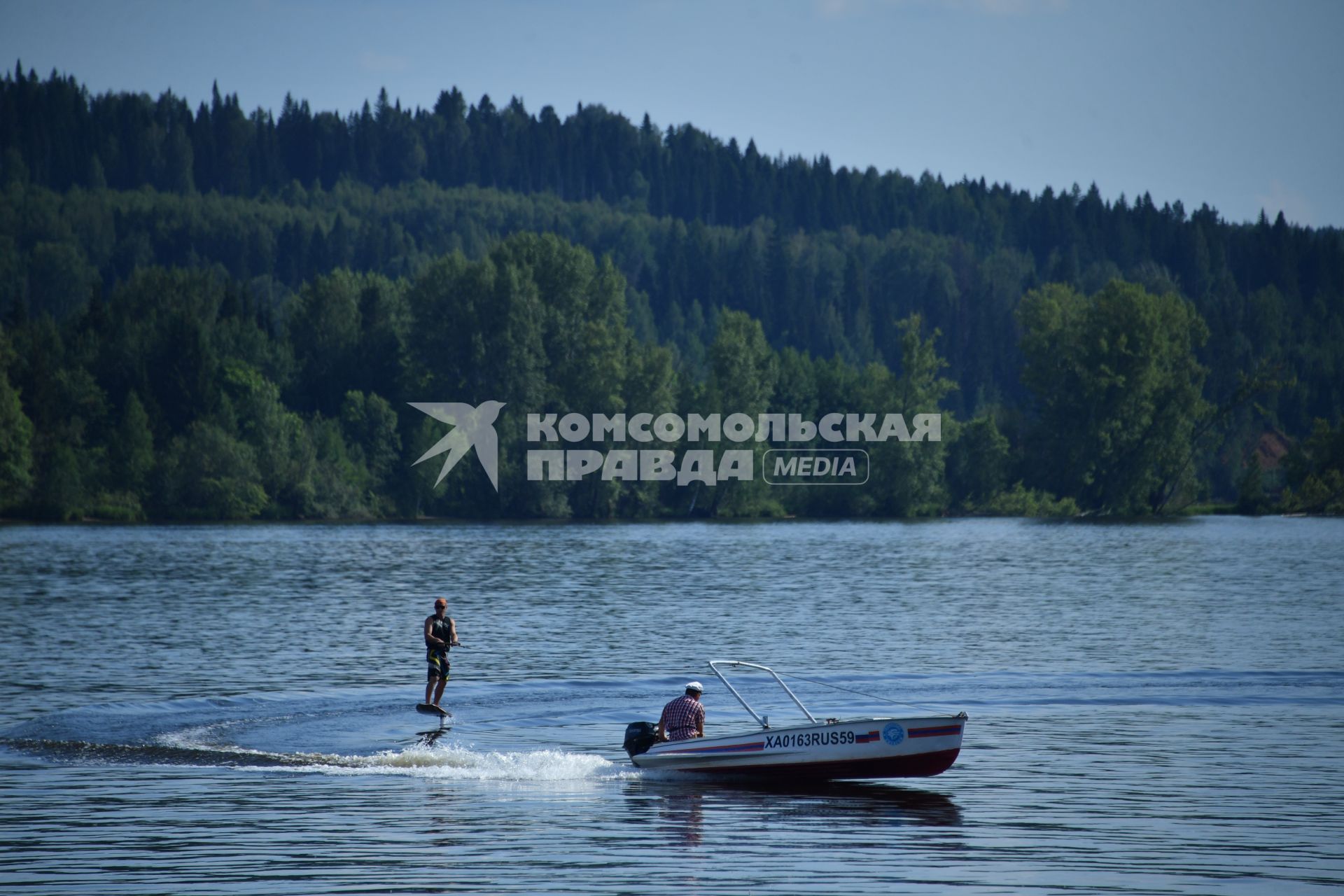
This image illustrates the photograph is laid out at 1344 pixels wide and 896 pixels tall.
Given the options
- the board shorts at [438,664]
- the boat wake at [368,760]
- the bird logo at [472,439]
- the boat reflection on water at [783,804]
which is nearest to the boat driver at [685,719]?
the boat reflection on water at [783,804]

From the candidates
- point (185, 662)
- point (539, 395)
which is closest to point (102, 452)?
point (539, 395)

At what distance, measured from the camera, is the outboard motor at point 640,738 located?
25500 millimetres

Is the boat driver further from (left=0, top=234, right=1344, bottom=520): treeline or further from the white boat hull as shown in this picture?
(left=0, top=234, right=1344, bottom=520): treeline

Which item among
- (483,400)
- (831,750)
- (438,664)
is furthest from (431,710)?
(483,400)

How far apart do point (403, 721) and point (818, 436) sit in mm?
116114

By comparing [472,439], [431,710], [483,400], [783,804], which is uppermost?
[483,400]

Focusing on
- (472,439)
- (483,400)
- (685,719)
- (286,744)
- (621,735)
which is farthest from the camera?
(483,400)

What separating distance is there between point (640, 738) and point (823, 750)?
3.34 metres

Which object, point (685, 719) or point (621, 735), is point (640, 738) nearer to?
point (685, 719)

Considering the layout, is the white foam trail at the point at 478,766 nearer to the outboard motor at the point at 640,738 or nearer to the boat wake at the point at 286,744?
the boat wake at the point at 286,744

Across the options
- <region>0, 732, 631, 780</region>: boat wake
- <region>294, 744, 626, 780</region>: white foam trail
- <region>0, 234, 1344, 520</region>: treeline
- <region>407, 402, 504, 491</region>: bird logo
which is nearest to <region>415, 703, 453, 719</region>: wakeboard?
<region>0, 732, 631, 780</region>: boat wake

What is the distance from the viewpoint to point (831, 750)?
79.7 ft

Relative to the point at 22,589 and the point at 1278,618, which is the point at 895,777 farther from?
the point at 22,589

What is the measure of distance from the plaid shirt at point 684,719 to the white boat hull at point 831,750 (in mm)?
255
